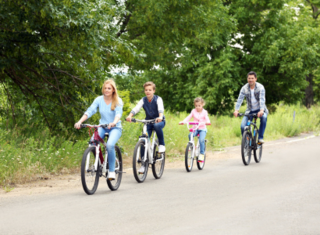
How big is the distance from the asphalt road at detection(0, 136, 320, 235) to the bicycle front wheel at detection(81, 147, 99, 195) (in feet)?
0.55

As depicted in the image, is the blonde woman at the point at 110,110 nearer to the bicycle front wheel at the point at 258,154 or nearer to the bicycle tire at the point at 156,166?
the bicycle tire at the point at 156,166

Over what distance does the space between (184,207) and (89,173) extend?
1.74 meters

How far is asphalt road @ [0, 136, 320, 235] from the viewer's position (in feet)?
18.6

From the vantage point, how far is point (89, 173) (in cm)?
774

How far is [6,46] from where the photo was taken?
381 inches

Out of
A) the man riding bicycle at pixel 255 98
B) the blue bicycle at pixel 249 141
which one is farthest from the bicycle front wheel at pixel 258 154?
the man riding bicycle at pixel 255 98

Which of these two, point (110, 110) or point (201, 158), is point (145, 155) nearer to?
point (110, 110)

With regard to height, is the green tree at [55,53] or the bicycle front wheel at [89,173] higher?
the green tree at [55,53]

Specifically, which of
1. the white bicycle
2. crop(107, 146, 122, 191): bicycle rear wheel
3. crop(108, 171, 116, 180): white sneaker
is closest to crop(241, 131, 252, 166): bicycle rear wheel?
the white bicycle

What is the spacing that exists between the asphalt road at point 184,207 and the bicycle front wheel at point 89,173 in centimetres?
17

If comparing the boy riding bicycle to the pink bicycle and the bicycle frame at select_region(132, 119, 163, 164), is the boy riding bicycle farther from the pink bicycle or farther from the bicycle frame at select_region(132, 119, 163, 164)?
the pink bicycle

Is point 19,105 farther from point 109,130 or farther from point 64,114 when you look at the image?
point 109,130

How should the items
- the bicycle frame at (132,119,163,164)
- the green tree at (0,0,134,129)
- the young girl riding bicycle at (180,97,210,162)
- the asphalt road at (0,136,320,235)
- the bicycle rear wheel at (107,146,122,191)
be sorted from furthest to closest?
the young girl riding bicycle at (180,97,210,162) → the bicycle frame at (132,119,163,164) → the green tree at (0,0,134,129) → the bicycle rear wheel at (107,146,122,191) → the asphalt road at (0,136,320,235)

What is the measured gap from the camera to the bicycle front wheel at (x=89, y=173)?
7.51 meters
